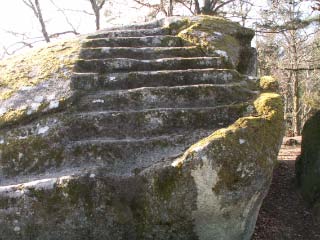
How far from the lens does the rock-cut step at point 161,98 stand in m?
5.26

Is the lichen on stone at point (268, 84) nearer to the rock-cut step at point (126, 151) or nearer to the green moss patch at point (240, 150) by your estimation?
the green moss patch at point (240, 150)

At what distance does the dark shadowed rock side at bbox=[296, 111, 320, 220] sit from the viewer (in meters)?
6.74

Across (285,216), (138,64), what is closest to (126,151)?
(138,64)

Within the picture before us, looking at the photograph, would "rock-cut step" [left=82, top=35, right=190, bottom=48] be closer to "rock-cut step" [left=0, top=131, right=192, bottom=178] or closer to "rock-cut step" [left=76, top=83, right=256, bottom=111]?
"rock-cut step" [left=76, top=83, right=256, bottom=111]

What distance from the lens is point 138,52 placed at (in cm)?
642

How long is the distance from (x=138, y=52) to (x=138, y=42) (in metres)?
0.46

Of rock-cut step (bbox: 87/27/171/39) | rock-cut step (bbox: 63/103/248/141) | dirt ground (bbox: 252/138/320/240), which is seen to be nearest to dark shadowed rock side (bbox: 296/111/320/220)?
dirt ground (bbox: 252/138/320/240)

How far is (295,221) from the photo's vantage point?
653cm

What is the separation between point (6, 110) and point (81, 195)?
5.75 feet

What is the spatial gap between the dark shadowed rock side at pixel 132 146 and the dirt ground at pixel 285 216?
1.65m

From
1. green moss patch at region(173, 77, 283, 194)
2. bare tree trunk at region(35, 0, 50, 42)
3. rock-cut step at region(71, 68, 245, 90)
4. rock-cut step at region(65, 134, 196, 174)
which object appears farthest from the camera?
bare tree trunk at region(35, 0, 50, 42)

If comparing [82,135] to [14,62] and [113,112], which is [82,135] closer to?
[113,112]

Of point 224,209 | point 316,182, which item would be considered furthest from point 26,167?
point 316,182

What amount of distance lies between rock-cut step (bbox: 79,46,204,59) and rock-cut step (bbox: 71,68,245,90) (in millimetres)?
663
